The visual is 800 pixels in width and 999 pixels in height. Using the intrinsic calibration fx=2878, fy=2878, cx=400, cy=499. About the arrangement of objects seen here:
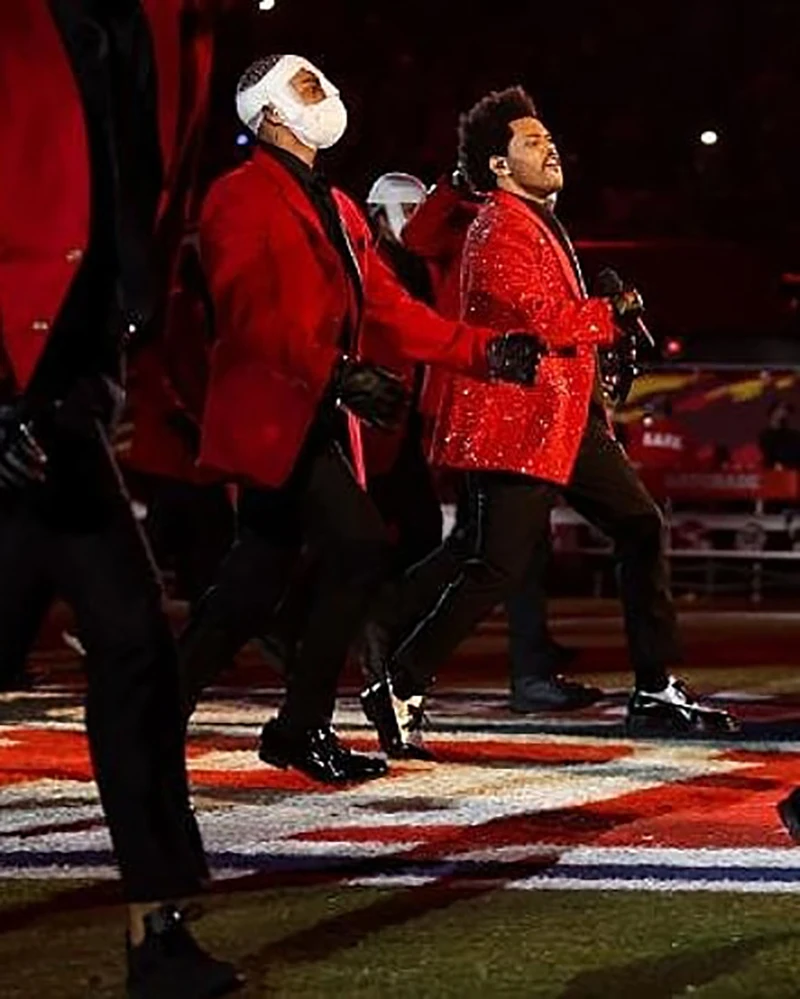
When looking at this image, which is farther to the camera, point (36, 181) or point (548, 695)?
point (548, 695)

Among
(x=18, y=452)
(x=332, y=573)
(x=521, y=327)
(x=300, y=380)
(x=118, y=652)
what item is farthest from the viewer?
(x=521, y=327)

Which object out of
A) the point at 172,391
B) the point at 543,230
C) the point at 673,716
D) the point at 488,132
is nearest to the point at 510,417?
the point at 543,230

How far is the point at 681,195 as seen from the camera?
30578mm

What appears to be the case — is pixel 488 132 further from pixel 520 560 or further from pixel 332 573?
pixel 332 573

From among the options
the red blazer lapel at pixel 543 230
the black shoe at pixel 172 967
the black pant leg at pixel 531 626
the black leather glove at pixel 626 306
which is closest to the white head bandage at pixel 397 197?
the black pant leg at pixel 531 626

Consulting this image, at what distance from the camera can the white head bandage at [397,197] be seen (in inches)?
389

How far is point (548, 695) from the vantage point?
9.91 m

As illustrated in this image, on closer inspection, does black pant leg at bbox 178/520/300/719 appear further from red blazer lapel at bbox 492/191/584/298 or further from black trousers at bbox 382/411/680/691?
red blazer lapel at bbox 492/191/584/298

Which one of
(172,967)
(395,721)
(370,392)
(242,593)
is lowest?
(395,721)

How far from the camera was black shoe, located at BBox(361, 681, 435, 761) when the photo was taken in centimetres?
819

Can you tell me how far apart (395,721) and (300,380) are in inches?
51.0

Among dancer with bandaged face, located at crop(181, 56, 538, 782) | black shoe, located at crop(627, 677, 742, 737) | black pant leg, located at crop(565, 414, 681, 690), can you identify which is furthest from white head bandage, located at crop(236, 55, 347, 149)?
black shoe, located at crop(627, 677, 742, 737)

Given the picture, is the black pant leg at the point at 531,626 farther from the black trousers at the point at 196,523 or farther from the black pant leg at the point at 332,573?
the black pant leg at the point at 332,573

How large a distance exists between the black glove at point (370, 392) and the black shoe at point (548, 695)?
264 centimetres
